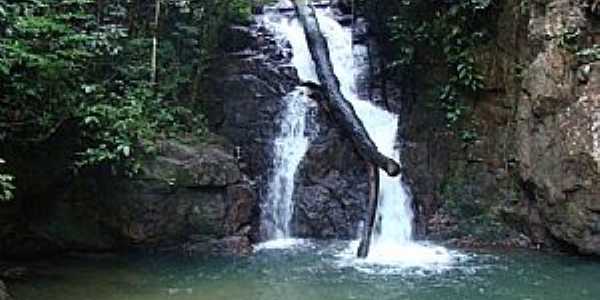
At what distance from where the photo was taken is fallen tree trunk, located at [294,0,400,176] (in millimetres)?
12492

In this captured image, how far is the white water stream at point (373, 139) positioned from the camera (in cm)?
1135

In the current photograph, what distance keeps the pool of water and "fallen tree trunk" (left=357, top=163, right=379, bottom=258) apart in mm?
376

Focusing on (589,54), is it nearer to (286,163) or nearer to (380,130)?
(380,130)

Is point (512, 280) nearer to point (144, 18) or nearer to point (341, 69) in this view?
point (341, 69)

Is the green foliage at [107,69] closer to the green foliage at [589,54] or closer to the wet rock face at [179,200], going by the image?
the wet rock face at [179,200]

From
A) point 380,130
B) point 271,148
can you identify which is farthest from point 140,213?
point 380,130

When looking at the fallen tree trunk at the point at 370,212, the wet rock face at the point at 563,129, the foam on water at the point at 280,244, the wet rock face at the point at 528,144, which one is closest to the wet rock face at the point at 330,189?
the foam on water at the point at 280,244

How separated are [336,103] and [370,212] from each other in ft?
7.62

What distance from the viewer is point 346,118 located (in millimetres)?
13031

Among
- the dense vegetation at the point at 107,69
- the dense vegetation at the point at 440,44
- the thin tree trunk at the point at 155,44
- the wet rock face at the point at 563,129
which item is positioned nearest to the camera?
the dense vegetation at the point at 107,69

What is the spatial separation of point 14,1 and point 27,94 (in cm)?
115

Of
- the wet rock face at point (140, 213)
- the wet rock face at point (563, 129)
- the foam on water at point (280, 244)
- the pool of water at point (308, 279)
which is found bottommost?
the foam on water at point (280, 244)

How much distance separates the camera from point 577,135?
35.5 feet

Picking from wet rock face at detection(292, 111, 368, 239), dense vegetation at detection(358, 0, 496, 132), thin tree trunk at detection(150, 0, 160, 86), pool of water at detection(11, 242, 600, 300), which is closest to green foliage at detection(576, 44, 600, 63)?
dense vegetation at detection(358, 0, 496, 132)
